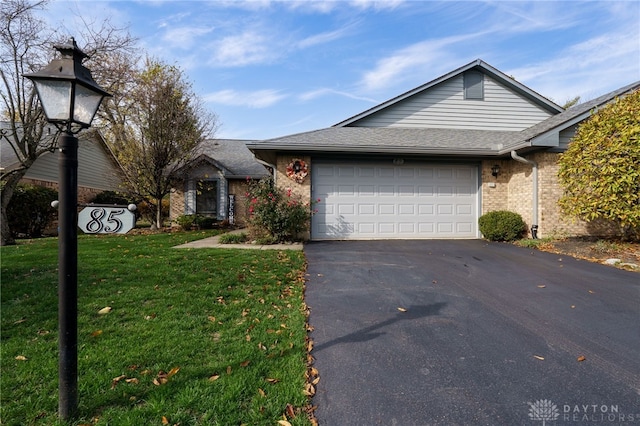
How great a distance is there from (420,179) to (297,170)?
3.85 metres

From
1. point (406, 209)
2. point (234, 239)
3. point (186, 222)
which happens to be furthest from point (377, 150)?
point (186, 222)

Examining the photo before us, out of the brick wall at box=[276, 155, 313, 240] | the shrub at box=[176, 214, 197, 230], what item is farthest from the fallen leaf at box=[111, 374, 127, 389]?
the shrub at box=[176, 214, 197, 230]

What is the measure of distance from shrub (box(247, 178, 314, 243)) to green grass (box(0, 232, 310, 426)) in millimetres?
3245

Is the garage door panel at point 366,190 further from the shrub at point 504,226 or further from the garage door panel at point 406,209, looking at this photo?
the shrub at point 504,226

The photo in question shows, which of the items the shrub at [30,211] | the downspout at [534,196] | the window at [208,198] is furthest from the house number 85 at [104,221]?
the window at [208,198]

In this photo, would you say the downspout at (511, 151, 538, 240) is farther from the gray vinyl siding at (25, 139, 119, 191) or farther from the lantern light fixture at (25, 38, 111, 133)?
the gray vinyl siding at (25, 139, 119, 191)

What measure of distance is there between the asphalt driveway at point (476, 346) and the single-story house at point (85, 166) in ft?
43.4

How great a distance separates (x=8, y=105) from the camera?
30.5 feet

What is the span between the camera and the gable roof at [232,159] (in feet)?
49.0

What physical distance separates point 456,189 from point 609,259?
416cm

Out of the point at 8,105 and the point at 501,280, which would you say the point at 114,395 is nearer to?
the point at 501,280

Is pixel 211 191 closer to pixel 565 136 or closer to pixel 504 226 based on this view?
pixel 504 226

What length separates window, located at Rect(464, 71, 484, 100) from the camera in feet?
36.9

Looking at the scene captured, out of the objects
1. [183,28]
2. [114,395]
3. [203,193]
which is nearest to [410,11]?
[183,28]
